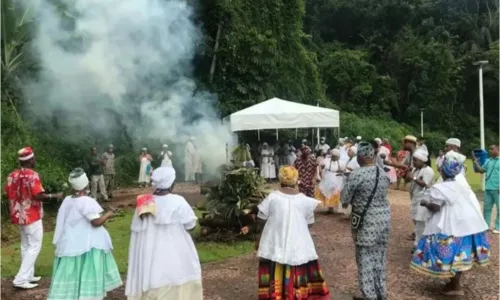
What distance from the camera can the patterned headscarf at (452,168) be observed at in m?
5.51

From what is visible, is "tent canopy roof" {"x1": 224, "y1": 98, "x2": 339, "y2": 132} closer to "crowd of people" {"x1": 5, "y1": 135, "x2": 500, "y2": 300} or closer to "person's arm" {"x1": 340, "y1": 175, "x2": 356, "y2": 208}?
"crowd of people" {"x1": 5, "y1": 135, "x2": 500, "y2": 300}

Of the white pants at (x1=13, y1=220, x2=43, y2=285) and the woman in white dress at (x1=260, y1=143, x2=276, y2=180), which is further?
the woman in white dress at (x1=260, y1=143, x2=276, y2=180)

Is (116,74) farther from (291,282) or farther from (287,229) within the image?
(291,282)

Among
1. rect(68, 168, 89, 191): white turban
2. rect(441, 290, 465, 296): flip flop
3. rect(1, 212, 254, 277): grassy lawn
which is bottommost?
rect(441, 290, 465, 296): flip flop

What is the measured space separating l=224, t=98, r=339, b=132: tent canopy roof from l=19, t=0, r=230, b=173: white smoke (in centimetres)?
221

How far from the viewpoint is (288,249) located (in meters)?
4.84

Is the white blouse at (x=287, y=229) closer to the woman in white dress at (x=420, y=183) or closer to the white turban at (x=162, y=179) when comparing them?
the white turban at (x=162, y=179)

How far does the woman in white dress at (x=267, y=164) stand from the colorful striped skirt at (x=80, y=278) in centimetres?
1133

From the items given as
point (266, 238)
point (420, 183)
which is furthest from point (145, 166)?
point (266, 238)

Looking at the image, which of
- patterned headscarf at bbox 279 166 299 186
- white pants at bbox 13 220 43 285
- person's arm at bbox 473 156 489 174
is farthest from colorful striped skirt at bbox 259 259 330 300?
person's arm at bbox 473 156 489 174

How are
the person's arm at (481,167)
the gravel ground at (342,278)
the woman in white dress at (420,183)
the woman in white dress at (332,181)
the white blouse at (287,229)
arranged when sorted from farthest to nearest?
the woman in white dress at (332,181)
the person's arm at (481,167)
the woman in white dress at (420,183)
the gravel ground at (342,278)
the white blouse at (287,229)

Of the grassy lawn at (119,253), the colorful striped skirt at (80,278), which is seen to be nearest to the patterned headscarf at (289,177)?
the colorful striped skirt at (80,278)

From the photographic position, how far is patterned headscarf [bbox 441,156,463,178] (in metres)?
5.51

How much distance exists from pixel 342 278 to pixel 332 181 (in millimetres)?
4398
